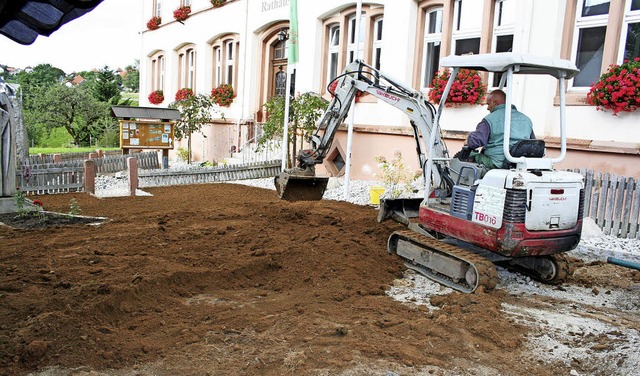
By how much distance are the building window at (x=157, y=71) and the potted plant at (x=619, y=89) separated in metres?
24.7

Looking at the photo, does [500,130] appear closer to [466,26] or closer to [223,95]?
[466,26]

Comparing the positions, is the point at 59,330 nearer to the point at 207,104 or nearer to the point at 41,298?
the point at 41,298

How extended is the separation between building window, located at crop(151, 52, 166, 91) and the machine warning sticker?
26778mm

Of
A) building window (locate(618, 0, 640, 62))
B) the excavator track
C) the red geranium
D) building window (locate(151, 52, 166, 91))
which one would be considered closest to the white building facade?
building window (locate(618, 0, 640, 62))

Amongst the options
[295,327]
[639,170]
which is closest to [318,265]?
[295,327]

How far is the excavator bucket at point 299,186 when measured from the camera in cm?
955

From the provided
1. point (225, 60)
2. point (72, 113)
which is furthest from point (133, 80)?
point (225, 60)

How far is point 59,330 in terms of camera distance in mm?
4445

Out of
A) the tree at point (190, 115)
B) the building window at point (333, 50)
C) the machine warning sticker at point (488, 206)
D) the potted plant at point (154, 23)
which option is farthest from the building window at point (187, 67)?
the machine warning sticker at point (488, 206)

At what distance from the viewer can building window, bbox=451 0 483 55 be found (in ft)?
41.2

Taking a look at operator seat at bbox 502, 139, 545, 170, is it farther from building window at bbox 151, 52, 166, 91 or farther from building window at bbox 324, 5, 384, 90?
building window at bbox 151, 52, 166, 91

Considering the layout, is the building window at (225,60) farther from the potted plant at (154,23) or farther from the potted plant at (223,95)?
the potted plant at (154,23)

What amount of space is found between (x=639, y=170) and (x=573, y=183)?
433cm

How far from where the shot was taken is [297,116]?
50.1 ft
